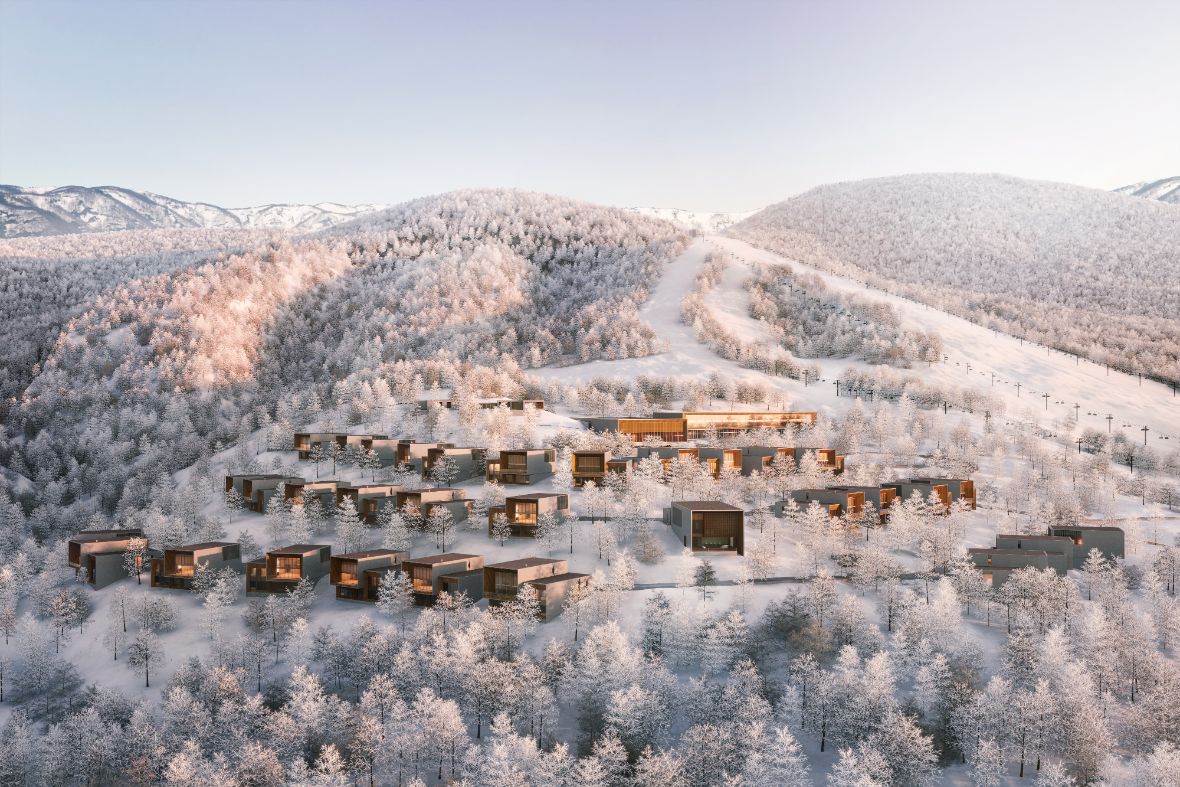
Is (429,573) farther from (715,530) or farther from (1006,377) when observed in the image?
(1006,377)

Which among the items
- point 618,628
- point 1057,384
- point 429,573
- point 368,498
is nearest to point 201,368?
point 368,498

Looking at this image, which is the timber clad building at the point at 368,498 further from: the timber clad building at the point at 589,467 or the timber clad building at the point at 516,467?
the timber clad building at the point at 589,467

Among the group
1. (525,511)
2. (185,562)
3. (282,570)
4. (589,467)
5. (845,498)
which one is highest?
(589,467)

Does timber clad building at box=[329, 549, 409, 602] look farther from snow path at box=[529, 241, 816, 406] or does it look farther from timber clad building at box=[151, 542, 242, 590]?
snow path at box=[529, 241, 816, 406]

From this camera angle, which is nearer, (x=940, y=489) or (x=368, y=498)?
(x=368, y=498)

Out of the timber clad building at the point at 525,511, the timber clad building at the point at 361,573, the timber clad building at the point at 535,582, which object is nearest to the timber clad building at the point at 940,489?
the timber clad building at the point at 525,511

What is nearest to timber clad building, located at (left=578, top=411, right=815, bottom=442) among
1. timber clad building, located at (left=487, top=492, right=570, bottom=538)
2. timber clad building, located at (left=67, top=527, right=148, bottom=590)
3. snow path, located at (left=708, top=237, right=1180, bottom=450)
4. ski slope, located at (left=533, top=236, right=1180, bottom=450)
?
ski slope, located at (left=533, top=236, right=1180, bottom=450)
